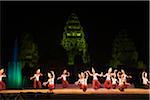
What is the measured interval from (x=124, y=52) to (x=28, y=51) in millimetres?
5363

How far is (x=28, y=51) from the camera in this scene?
2411 centimetres

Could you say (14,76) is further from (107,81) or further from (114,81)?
(114,81)

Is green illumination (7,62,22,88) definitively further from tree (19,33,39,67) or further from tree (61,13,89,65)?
tree (61,13,89,65)

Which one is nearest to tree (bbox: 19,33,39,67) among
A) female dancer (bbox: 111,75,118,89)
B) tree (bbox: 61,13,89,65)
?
tree (bbox: 61,13,89,65)

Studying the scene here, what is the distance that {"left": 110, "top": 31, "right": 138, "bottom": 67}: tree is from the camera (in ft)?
78.5

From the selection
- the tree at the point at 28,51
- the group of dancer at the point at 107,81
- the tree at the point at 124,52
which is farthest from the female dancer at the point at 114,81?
the tree at the point at 28,51

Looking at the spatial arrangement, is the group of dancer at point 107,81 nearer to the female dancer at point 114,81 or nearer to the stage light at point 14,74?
the female dancer at point 114,81

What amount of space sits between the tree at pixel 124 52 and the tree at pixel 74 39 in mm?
1667

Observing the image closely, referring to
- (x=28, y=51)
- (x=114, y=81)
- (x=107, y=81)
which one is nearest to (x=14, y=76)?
(x=28, y=51)

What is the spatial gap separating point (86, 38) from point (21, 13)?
4.09 meters

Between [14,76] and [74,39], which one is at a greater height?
[74,39]

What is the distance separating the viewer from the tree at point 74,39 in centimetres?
2475

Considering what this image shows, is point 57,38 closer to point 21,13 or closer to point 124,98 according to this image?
point 21,13

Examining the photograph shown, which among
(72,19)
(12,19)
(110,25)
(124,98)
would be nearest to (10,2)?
(12,19)
